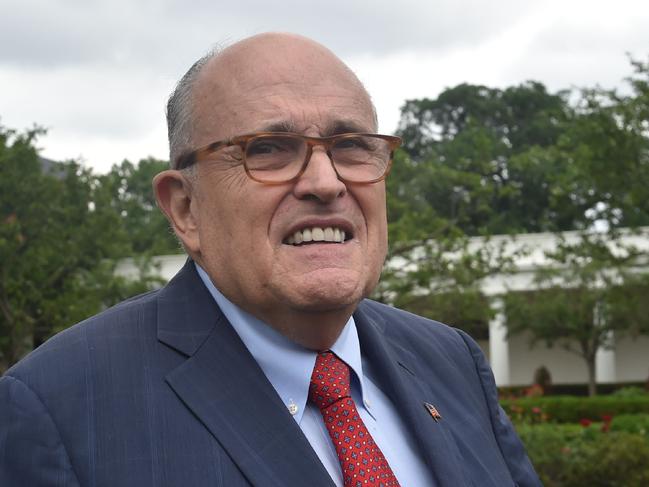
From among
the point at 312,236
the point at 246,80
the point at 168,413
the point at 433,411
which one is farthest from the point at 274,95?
the point at 433,411

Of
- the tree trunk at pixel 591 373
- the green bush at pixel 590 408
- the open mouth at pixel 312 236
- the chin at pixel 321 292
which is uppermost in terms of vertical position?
the open mouth at pixel 312 236

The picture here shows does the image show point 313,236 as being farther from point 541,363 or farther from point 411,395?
point 541,363

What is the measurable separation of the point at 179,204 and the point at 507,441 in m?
1.03

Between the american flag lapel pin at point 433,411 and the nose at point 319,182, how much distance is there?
0.61 m

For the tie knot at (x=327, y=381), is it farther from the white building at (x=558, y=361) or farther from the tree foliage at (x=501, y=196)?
the white building at (x=558, y=361)

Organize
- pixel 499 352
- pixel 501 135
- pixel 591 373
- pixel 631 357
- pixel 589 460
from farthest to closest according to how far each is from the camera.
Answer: pixel 501 135
pixel 631 357
pixel 499 352
pixel 591 373
pixel 589 460

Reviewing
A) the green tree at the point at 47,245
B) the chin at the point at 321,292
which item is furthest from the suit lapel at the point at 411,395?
the green tree at the point at 47,245

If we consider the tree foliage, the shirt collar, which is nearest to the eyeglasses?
the shirt collar

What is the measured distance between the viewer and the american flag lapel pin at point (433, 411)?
2578mm

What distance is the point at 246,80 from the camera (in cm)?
237

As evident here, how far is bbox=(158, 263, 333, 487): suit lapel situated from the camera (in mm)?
2184

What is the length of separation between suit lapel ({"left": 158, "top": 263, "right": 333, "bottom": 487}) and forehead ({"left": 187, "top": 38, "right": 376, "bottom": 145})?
410mm

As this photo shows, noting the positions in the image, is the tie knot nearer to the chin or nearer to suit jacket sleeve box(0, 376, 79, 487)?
the chin

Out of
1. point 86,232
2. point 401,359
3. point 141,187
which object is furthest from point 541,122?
point 401,359
